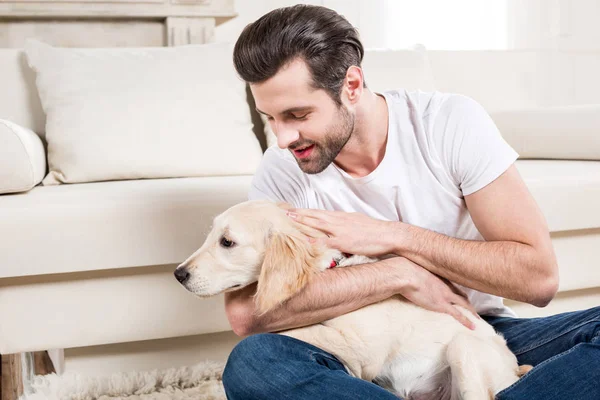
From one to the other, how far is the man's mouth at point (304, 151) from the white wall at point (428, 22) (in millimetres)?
2697

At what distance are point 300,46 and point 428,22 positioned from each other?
3.13 metres

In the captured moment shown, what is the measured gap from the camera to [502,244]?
1432 mm

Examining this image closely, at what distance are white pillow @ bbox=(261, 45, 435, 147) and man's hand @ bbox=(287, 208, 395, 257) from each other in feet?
4.35

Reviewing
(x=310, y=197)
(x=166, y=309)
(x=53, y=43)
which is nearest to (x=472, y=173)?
(x=310, y=197)

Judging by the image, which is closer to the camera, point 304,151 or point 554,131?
point 304,151

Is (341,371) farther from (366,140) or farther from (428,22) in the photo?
(428,22)

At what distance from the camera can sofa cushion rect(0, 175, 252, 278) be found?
1.80 meters

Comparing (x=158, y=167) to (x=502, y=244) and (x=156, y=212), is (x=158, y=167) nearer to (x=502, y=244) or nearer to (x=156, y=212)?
(x=156, y=212)

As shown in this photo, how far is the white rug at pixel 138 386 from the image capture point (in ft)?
6.32

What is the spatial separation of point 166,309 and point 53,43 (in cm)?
207

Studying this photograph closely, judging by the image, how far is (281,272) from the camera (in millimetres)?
1313

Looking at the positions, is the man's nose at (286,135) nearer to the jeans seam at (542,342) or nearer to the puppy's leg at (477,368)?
the puppy's leg at (477,368)

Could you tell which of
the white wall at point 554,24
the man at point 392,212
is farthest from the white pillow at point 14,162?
the white wall at point 554,24

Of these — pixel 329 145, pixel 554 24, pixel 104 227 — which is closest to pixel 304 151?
pixel 329 145
